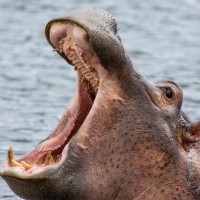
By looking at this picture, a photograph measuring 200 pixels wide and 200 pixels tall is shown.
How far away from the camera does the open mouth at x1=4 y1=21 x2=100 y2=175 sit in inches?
367

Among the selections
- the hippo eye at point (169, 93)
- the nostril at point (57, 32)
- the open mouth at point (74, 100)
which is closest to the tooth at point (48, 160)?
the open mouth at point (74, 100)

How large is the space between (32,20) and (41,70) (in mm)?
3545

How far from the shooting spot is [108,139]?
9344 millimetres

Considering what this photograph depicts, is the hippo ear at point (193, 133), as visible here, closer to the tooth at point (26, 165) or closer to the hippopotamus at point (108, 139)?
the hippopotamus at point (108, 139)

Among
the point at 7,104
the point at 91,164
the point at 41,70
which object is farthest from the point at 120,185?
the point at 41,70

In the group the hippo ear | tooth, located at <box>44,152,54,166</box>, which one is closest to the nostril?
tooth, located at <box>44,152,54,166</box>

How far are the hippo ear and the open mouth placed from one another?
31.1 inches

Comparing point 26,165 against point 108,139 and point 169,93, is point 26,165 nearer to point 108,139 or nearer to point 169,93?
point 108,139

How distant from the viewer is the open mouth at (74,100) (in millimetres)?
9312

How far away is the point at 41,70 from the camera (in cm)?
1755

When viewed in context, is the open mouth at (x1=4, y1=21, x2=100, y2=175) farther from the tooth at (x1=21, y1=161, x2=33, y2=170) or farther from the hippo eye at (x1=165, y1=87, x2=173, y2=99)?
the hippo eye at (x1=165, y1=87, x2=173, y2=99)

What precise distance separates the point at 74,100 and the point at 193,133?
98 centimetres

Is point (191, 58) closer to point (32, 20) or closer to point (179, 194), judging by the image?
point (32, 20)

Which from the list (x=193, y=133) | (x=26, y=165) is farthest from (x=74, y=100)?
(x=193, y=133)
